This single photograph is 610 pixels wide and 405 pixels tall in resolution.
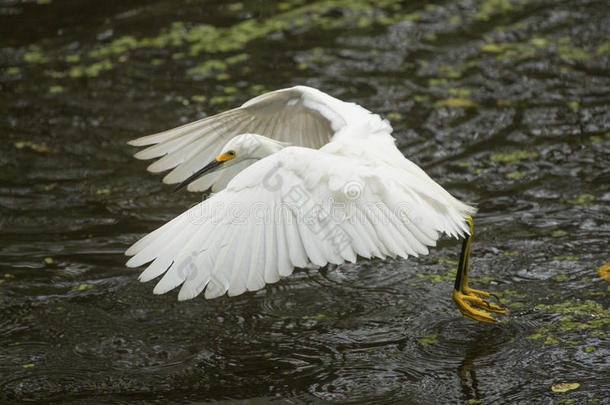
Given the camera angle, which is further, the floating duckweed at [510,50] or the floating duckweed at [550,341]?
the floating duckweed at [510,50]

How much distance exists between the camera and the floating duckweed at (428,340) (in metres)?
4.04

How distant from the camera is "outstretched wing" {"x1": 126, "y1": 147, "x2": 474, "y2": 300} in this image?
→ 11.0ft

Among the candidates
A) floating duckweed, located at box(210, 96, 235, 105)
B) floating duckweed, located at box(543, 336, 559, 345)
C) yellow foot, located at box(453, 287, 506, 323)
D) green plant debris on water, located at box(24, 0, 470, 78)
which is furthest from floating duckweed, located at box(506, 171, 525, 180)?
green plant debris on water, located at box(24, 0, 470, 78)

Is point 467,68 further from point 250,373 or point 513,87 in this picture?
point 250,373

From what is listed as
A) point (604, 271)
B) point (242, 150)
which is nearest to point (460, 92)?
point (604, 271)

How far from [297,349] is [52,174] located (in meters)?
2.80

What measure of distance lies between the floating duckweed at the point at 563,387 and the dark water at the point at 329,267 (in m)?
0.04

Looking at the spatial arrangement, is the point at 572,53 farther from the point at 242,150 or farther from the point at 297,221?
the point at 297,221

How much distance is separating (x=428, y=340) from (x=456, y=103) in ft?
10.1

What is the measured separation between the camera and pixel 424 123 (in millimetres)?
6461

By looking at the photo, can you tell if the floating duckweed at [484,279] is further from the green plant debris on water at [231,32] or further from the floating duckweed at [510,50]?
the green plant debris on water at [231,32]

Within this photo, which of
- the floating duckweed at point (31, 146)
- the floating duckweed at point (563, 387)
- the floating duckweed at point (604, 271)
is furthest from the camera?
the floating duckweed at point (31, 146)

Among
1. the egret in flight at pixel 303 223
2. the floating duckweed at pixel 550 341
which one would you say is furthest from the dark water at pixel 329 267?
the egret in flight at pixel 303 223

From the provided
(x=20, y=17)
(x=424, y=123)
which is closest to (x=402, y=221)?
(x=424, y=123)
